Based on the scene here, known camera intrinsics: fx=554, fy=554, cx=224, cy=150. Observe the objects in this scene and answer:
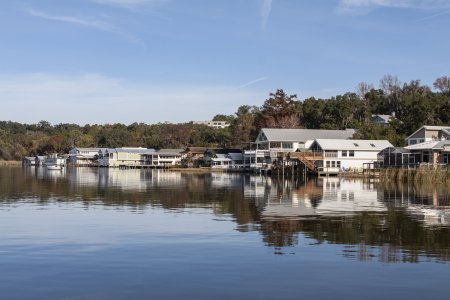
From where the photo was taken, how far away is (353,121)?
110 m

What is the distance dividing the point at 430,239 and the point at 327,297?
869 centimetres

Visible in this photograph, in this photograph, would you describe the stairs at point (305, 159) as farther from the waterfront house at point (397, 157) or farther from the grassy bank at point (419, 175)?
the grassy bank at point (419, 175)

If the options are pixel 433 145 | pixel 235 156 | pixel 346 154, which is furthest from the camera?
pixel 235 156

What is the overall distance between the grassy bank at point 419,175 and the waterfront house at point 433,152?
30.3 ft

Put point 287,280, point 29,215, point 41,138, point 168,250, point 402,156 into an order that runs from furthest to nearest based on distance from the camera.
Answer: point 41,138, point 402,156, point 29,215, point 168,250, point 287,280

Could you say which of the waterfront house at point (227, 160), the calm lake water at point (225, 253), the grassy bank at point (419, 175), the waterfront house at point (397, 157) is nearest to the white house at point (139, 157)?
the waterfront house at point (227, 160)

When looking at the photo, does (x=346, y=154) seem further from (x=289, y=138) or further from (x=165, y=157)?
(x=165, y=157)

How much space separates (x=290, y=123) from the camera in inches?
4190

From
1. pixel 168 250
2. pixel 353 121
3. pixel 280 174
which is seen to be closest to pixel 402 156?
pixel 280 174

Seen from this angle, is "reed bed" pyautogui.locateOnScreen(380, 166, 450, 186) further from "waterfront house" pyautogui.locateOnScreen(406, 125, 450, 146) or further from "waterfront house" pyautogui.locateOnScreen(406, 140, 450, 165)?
"waterfront house" pyautogui.locateOnScreen(406, 125, 450, 146)

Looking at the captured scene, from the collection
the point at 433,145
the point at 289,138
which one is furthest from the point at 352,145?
the point at 433,145

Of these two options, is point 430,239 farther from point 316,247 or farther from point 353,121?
point 353,121

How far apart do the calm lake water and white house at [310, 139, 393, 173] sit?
50885 millimetres

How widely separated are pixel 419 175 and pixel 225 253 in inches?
1727
